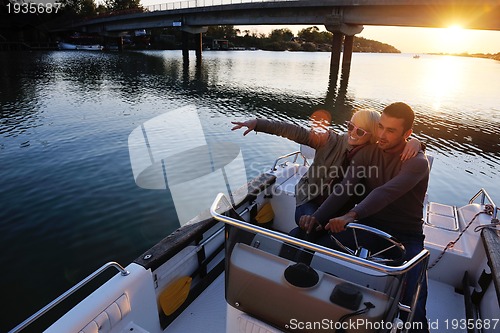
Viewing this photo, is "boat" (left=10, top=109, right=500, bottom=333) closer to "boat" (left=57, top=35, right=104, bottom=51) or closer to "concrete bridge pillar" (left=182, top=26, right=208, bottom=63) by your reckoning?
"concrete bridge pillar" (left=182, top=26, right=208, bottom=63)

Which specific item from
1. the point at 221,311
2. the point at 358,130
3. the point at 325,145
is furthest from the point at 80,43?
the point at 358,130

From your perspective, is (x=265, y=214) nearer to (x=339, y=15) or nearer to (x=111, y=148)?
(x=111, y=148)

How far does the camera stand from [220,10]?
131 feet

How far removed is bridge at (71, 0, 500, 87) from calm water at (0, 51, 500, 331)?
6.16m

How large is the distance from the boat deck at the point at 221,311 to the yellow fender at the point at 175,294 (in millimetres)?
197

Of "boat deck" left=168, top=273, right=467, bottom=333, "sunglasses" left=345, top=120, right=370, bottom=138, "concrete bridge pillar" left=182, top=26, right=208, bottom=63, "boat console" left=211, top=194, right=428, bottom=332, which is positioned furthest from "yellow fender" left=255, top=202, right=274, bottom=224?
"concrete bridge pillar" left=182, top=26, right=208, bottom=63

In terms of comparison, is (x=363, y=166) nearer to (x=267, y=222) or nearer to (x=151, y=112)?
(x=267, y=222)

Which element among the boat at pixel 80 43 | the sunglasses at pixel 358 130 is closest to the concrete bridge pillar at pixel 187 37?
the boat at pixel 80 43

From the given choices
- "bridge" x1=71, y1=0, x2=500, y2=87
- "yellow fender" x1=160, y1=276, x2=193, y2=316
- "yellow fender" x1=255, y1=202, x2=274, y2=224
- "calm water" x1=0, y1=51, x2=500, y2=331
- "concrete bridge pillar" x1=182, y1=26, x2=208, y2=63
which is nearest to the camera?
"yellow fender" x1=160, y1=276, x2=193, y2=316

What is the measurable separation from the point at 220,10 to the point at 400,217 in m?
42.1

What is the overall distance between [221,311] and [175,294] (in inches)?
25.7

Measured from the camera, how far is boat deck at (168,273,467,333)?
12.0ft

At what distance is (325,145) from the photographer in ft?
11.5

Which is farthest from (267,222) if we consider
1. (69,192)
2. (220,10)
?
(220,10)
